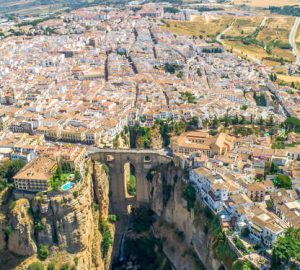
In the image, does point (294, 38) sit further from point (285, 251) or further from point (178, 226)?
point (285, 251)

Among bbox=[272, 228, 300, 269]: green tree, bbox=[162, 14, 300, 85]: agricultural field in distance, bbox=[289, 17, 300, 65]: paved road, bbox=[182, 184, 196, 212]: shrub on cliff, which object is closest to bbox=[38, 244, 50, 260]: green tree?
bbox=[182, 184, 196, 212]: shrub on cliff

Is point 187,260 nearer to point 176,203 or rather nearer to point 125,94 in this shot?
point 176,203

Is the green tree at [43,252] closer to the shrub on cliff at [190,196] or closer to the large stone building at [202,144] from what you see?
the shrub on cliff at [190,196]

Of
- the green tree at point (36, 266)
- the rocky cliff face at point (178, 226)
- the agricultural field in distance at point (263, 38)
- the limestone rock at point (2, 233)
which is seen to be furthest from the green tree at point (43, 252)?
the agricultural field in distance at point (263, 38)

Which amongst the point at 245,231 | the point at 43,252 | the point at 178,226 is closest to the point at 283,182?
the point at 245,231

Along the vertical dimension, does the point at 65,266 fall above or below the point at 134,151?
below

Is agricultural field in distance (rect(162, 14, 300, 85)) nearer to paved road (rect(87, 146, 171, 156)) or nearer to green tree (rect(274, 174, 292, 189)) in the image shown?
paved road (rect(87, 146, 171, 156))
